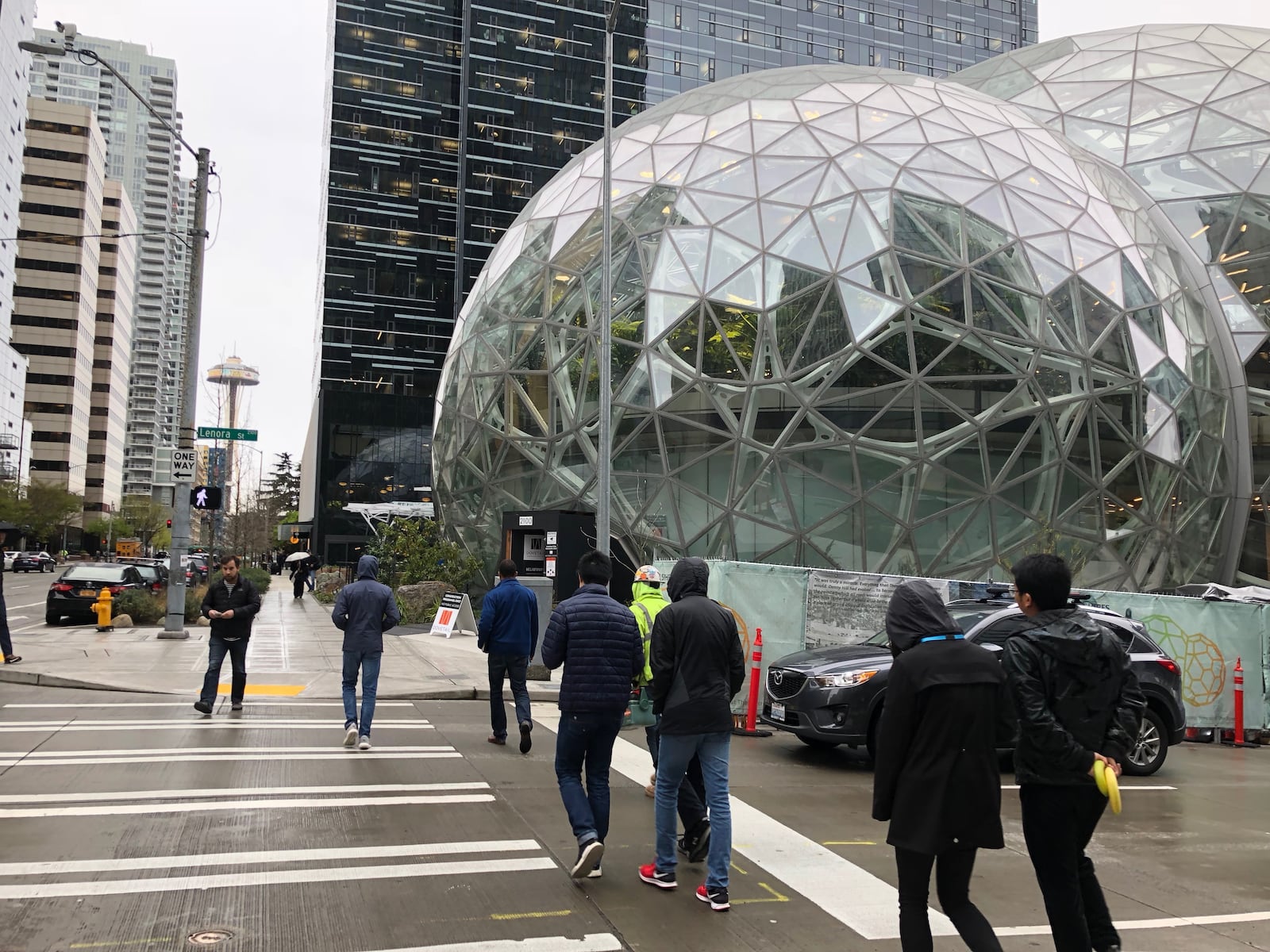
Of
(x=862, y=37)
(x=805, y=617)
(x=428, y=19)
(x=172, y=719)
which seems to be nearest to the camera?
(x=172, y=719)

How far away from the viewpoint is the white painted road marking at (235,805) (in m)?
6.39

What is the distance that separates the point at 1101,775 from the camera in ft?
12.6

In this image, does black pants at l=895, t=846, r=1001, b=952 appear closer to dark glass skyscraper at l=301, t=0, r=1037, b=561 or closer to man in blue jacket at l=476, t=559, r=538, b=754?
man in blue jacket at l=476, t=559, r=538, b=754

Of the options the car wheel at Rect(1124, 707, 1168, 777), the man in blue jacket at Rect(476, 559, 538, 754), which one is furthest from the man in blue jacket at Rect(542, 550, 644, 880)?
the car wheel at Rect(1124, 707, 1168, 777)

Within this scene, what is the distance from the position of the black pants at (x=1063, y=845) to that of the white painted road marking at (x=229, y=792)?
4.64 m

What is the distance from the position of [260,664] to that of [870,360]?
1211 cm

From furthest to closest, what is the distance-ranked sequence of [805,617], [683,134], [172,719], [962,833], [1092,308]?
[683,134] → [1092,308] → [805,617] → [172,719] → [962,833]

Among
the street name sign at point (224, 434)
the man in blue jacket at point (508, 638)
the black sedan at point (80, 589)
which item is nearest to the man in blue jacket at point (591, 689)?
the man in blue jacket at point (508, 638)

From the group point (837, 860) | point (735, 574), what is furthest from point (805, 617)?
point (837, 860)

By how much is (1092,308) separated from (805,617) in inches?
450

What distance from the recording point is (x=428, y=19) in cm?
7119

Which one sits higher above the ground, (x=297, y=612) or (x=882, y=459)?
(x=882, y=459)

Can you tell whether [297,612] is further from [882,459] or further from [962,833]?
[962,833]

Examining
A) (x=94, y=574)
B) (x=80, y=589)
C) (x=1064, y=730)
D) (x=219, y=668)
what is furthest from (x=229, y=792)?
(x=94, y=574)
